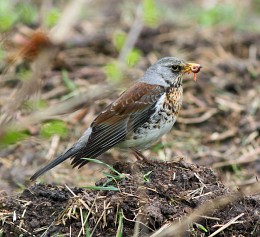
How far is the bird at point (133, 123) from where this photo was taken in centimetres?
598

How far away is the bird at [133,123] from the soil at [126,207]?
2.95ft

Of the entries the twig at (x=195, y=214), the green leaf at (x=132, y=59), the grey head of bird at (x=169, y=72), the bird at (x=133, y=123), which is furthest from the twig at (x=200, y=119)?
the twig at (x=195, y=214)

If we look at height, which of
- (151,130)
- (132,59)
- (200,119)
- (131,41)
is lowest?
(200,119)

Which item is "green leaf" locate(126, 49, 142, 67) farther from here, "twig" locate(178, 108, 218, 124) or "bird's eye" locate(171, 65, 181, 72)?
"twig" locate(178, 108, 218, 124)

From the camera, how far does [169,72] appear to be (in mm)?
6578

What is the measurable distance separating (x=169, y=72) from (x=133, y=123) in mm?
820

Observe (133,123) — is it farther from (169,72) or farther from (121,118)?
(169,72)

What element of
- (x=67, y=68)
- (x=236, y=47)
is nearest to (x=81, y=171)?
(x=67, y=68)

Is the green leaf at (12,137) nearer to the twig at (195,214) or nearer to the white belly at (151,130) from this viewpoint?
the twig at (195,214)

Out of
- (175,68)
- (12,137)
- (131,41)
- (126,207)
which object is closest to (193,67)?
(175,68)

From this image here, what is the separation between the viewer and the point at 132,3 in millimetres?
12219

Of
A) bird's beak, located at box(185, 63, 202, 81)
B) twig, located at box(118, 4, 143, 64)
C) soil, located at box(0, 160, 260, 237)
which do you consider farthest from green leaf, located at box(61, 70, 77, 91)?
soil, located at box(0, 160, 260, 237)

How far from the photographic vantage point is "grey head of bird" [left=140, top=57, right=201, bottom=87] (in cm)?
649

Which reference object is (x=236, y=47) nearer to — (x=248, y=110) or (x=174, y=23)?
(x=174, y=23)
